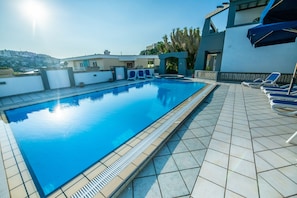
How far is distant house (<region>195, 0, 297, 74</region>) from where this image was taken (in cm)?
912

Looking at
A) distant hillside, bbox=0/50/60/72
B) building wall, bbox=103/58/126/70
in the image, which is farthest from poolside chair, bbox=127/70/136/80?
distant hillside, bbox=0/50/60/72

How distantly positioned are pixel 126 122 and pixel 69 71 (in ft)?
25.3

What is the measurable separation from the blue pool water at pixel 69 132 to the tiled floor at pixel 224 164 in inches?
37.8

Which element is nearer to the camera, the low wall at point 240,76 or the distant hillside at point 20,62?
the low wall at point 240,76

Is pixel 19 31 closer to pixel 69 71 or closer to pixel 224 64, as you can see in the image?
pixel 69 71

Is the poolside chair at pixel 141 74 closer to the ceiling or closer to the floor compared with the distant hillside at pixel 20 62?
closer to the floor

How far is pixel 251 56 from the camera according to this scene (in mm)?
10086

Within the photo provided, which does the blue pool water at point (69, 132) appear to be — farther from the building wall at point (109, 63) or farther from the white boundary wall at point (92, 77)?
the building wall at point (109, 63)

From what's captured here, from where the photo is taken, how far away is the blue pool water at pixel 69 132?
244 cm

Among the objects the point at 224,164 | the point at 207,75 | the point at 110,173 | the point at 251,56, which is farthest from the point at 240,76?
the point at 110,173

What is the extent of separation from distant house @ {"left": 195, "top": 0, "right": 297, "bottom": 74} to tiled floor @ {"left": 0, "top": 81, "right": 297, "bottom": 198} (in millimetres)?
9063

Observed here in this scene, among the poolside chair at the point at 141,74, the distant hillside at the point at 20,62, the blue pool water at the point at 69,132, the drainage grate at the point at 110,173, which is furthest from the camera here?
the distant hillside at the point at 20,62

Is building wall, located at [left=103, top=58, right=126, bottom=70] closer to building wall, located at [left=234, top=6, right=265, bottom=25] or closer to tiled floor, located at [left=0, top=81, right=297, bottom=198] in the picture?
building wall, located at [left=234, top=6, right=265, bottom=25]

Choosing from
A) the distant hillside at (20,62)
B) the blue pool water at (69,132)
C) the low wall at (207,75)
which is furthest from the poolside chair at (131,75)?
the distant hillside at (20,62)
